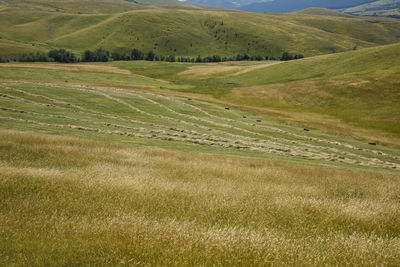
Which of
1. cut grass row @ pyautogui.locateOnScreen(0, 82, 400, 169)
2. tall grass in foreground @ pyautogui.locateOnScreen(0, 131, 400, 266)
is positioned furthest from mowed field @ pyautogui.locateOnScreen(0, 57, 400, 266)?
cut grass row @ pyautogui.locateOnScreen(0, 82, 400, 169)

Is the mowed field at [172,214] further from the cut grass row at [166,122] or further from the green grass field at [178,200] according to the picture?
the cut grass row at [166,122]

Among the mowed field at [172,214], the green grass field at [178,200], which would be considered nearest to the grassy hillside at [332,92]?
the green grass field at [178,200]

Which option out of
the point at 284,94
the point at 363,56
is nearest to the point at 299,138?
the point at 284,94

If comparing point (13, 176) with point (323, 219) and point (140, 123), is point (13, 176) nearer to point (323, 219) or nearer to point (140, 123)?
point (323, 219)

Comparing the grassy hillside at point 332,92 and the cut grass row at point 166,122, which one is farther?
the grassy hillside at point 332,92

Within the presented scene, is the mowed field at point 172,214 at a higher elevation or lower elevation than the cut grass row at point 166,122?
higher

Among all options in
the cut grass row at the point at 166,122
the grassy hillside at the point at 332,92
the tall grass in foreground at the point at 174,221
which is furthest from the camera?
the grassy hillside at the point at 332,92

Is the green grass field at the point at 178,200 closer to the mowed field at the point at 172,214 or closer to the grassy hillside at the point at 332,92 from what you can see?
the mowed field at the point at 172,214

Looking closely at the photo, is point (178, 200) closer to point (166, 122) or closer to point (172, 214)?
point (172, 214)

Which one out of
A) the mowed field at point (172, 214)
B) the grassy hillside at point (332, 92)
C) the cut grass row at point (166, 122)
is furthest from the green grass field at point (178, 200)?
the grassy hillside at point (332, 92)

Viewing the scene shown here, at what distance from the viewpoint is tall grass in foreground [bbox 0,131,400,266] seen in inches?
214

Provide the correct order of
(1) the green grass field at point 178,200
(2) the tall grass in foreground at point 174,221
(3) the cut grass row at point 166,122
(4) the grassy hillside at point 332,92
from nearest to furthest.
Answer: (2) the tall grass in foreground at point 174,221, (1) the green grass field at point 178,200, (3) the cut grass row at point 166,122, (4) the grassy hillside at point 332,92

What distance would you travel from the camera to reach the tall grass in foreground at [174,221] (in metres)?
5.43

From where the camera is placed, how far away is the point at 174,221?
721cm
